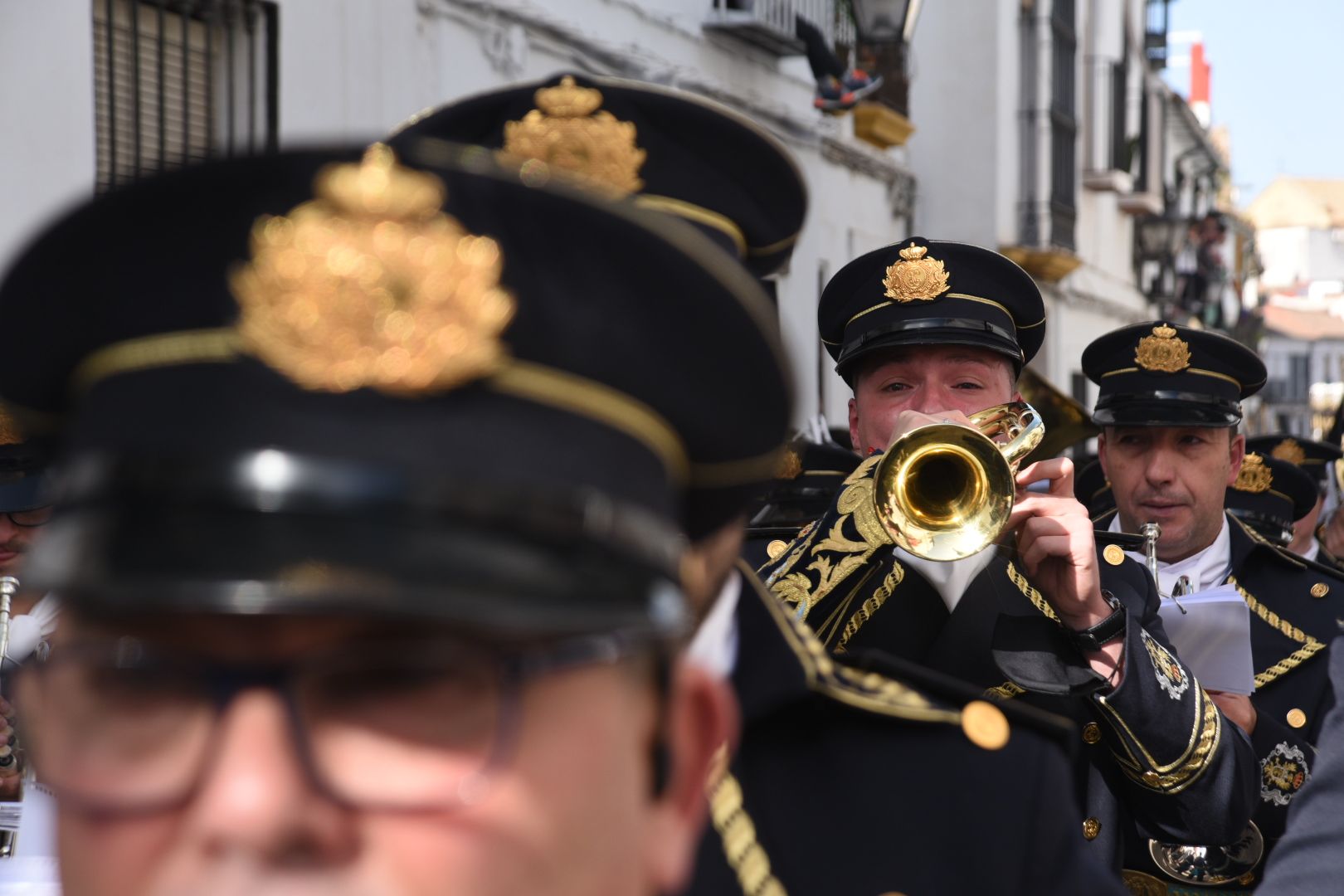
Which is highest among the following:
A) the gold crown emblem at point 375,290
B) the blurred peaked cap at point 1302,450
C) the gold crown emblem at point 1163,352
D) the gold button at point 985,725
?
the gold crown emblem at point 375,290

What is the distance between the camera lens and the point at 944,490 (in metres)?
3.35

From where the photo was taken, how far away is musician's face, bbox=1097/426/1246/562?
508 cm

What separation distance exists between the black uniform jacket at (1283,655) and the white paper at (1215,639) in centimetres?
33

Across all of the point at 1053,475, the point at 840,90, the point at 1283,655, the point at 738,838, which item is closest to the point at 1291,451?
the point at 840,90

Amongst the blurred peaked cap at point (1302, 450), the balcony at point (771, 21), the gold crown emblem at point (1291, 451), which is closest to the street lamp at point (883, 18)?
the balcony at point (771, 21)

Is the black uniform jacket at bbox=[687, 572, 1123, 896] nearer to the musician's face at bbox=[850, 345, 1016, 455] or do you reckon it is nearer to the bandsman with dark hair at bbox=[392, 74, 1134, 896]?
the bandsman with dark hair at bbox=[392, 74, 1134, 896]

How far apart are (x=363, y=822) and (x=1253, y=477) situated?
6750 millimetres

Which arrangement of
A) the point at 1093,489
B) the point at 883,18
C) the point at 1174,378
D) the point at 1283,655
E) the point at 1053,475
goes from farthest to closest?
the point at 883,18, the point at 1093,489, the point at 1174,378, the point at 1283,655, the point at 1053,475

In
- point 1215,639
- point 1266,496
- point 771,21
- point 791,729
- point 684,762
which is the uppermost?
point 771,21

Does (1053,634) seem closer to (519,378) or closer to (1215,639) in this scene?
(1215,639)

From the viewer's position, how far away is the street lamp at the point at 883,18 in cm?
1271

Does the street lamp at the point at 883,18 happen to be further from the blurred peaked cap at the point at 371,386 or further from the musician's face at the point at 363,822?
the musician's face at the point at 363,822

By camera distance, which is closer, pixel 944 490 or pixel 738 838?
pixel 738 838

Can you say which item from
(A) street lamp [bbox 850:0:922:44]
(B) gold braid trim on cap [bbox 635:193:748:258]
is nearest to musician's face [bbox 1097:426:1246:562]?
(B) gold braid trim on cap [bbox 635:193:748:258]
